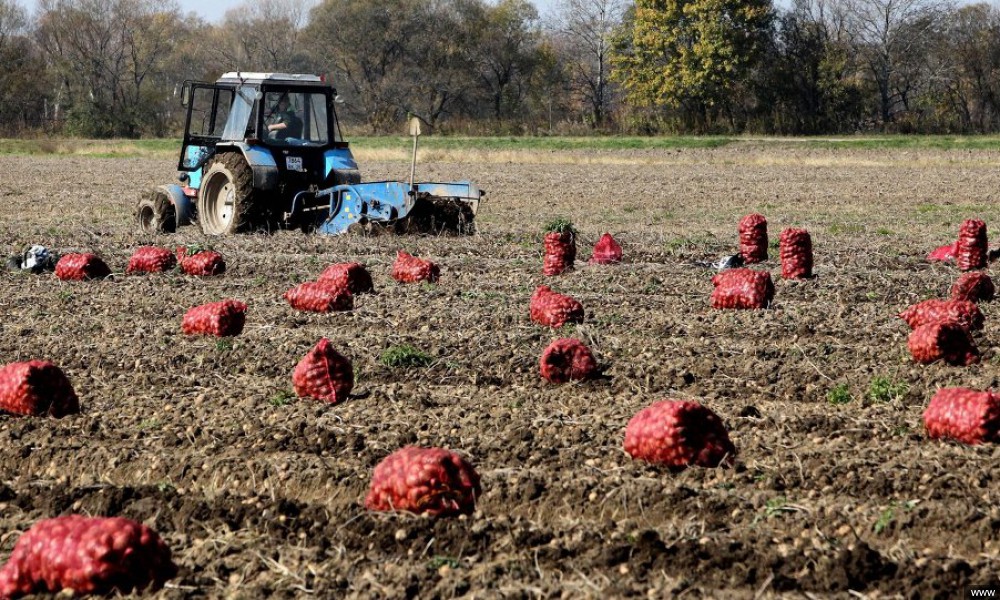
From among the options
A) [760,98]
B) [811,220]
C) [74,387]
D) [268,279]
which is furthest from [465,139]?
[74,387]

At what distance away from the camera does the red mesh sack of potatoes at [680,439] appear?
5152 millimetres

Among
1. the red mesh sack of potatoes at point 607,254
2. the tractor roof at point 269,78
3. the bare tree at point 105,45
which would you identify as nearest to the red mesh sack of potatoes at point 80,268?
the tractor roof at point 269,78

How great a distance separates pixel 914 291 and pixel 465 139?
36939mm

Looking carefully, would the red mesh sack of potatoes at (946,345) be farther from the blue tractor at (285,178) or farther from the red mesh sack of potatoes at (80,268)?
the blue tractor at (285,178)

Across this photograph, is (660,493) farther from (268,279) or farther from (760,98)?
(760,98)

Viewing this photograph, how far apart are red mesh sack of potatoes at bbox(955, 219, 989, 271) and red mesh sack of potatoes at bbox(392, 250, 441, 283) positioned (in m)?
4.94

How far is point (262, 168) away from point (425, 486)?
9846mm

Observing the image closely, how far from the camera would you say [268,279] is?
1109 cm

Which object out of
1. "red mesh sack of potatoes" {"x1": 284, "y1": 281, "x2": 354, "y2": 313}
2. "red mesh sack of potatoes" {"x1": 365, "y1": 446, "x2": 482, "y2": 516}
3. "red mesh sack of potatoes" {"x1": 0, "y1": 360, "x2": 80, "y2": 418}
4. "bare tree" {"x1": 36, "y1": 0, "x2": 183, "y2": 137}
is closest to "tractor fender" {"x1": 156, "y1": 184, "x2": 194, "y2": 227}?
"red mesh sack of potatoes" {"x1": 284, "y1": 281, "x2": 354, "y2": 313}

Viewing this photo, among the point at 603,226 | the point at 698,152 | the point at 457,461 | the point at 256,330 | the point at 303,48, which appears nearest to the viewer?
the point at 457,461

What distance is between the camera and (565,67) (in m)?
64.0

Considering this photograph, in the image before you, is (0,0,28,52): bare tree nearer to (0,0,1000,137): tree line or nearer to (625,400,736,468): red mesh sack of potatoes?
(0,0,1000,137): tree line

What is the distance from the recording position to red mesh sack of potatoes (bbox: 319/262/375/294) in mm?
9875

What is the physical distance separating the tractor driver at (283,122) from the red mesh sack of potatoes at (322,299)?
5.74 meters
